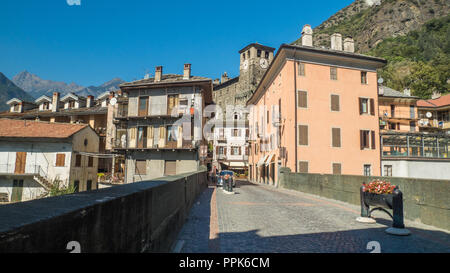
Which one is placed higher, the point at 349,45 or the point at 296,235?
the point at 349,45

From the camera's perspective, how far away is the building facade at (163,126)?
30.3m

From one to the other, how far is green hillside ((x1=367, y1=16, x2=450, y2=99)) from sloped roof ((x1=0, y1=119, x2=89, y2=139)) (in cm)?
6038

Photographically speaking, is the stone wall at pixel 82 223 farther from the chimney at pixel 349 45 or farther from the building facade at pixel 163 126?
the chimney at pixel 349 45

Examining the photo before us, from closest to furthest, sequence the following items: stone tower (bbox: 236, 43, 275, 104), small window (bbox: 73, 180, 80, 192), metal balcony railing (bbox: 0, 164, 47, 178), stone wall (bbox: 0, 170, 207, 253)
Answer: stone wall (bbox: 0, 170, 207, 253) → metal balcony railing (bbox: 0, 164, 47, 178) → small window (bbox: 73, 180, 80, 192) → stone tower (bbox: 236, 43, 275, 104)

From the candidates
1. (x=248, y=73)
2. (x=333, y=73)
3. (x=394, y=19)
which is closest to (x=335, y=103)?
(x=333, y=73)

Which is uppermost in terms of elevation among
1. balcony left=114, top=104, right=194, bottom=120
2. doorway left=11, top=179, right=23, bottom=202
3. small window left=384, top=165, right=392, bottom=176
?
balcony left=114, top=104, right=194, bottom=120

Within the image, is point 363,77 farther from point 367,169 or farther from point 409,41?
point 409,41

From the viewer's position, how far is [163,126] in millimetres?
31344

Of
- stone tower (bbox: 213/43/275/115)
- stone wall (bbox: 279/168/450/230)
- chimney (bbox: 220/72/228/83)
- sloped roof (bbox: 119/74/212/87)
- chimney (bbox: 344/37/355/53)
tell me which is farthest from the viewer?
chimney (bbox: 220/72/228/83)

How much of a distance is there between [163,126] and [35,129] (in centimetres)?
1371

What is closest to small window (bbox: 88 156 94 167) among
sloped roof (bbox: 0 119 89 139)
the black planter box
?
sloped roof (bbox: 0 119 89 139)

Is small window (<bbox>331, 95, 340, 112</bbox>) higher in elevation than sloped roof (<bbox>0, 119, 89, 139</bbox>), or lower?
higher

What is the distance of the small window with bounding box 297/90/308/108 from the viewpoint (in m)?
26.6

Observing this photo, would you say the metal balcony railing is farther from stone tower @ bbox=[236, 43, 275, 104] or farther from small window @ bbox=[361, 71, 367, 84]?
stone tower @ bbox=[236, 43, 275, 104]
